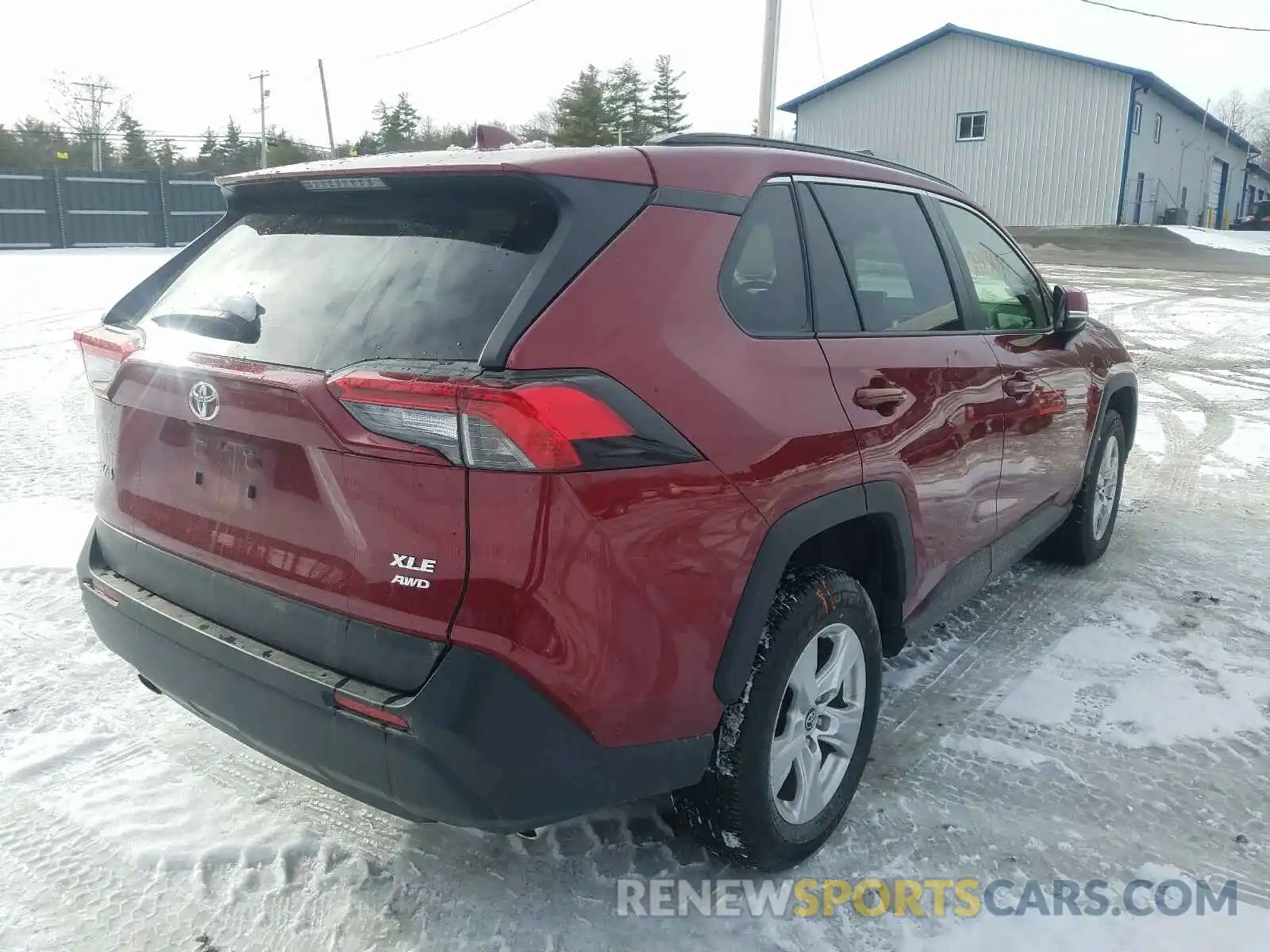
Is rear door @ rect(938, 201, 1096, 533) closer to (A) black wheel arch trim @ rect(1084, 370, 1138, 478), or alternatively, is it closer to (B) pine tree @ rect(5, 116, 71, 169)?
(A) black wheel arch trim @ rect(1084, 370, 1138, 478)

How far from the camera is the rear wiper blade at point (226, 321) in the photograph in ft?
7.45

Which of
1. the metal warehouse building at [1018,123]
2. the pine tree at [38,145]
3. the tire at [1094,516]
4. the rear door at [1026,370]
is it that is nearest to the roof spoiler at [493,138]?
the rear door at [1026,370]

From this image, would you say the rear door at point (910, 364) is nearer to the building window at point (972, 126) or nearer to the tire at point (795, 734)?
the tire at point (795, 734)

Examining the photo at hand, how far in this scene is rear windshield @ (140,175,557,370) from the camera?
201cm

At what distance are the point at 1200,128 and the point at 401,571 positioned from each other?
49823 mm

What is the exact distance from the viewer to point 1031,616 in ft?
14.0

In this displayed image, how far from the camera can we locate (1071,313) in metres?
4.08

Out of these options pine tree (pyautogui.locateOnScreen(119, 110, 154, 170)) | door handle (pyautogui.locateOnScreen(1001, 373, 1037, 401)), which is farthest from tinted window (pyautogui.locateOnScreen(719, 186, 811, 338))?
pine tree (pyautogui.locateOnScreen(119, 110, 154, 170))

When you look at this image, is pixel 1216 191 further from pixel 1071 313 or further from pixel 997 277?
pixel 997 277

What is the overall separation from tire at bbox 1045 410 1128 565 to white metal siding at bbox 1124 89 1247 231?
32304 mm

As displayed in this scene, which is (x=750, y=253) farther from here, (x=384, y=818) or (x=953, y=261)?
(x=384, y=818)

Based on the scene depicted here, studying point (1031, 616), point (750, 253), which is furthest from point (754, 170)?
point (1031, 616)

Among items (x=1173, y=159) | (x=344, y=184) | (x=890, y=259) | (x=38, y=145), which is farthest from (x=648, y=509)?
(x=38, y=145)

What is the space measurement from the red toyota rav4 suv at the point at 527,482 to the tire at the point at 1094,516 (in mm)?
2155
